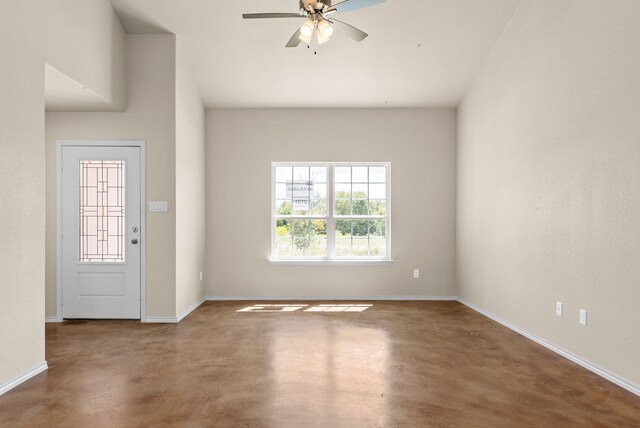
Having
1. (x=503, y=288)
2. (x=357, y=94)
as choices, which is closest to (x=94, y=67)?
(x=357, y=94)

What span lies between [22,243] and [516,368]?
3948 mm

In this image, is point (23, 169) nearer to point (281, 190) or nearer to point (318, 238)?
point (281, 190)

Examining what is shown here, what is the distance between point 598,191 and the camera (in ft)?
11.2

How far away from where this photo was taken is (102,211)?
5121mm

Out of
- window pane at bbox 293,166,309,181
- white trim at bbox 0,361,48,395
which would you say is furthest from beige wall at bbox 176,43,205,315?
white trim at bbox 0,361,48,395

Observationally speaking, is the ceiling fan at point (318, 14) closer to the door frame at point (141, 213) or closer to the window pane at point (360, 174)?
the door frame at point (141, 213)

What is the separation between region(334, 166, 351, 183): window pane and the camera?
6.72 metres

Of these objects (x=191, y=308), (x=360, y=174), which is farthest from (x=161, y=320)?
(x=360, y=174)

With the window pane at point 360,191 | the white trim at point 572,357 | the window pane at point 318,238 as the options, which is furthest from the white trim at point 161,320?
the white trim at point 572,357

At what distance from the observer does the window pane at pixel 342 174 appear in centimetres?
672

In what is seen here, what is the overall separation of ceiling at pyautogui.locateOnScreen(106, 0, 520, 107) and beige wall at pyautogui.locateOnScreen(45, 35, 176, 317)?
1.13 ft

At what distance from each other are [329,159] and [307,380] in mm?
3999

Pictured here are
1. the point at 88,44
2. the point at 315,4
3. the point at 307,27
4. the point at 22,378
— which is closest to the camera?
the point at 22,378

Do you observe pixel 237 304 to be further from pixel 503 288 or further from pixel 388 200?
pixel 503 288
